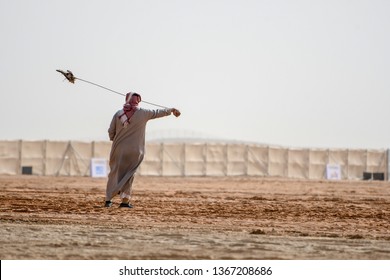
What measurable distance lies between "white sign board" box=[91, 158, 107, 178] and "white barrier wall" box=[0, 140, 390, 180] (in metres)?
0.85

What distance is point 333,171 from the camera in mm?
57625

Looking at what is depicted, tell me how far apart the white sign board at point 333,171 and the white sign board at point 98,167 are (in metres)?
12.4

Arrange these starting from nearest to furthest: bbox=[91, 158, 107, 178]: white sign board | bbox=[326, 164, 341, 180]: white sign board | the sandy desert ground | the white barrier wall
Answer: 1. the sandy desert ground
2. bbox=[91, 158, 107, 178]: white sign board
3. the white barrier wall
4. bbox=[326, 164, 341, 180]: white sign board

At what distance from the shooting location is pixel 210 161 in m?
55.4

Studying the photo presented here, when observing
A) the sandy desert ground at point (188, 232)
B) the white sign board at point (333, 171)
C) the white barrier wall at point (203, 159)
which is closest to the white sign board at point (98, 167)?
the white barrier wall at point (203, 159)

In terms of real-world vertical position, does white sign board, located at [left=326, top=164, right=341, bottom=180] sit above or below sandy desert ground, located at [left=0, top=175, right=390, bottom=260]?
above

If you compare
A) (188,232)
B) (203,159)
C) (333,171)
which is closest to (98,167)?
(203,159)

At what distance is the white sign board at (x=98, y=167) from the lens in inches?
2016

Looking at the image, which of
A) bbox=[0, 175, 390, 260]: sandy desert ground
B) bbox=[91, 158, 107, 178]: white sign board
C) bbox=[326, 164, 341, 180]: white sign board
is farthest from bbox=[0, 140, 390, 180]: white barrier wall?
bbox=[0, 175, 390, 260]: sandy desert ground

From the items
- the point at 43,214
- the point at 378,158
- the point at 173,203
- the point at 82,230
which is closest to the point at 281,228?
the point at 82,230

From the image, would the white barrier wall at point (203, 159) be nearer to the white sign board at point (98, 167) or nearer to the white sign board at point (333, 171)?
the white sign board at point (333, 171)

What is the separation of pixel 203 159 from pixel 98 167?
6115 millimetres

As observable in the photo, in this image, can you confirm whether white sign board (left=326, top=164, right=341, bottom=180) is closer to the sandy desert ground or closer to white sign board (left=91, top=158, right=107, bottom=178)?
white sign board (left=91, top=158, right=107, bottom=178)

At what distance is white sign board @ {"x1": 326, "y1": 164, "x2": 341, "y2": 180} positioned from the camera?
5718cm
